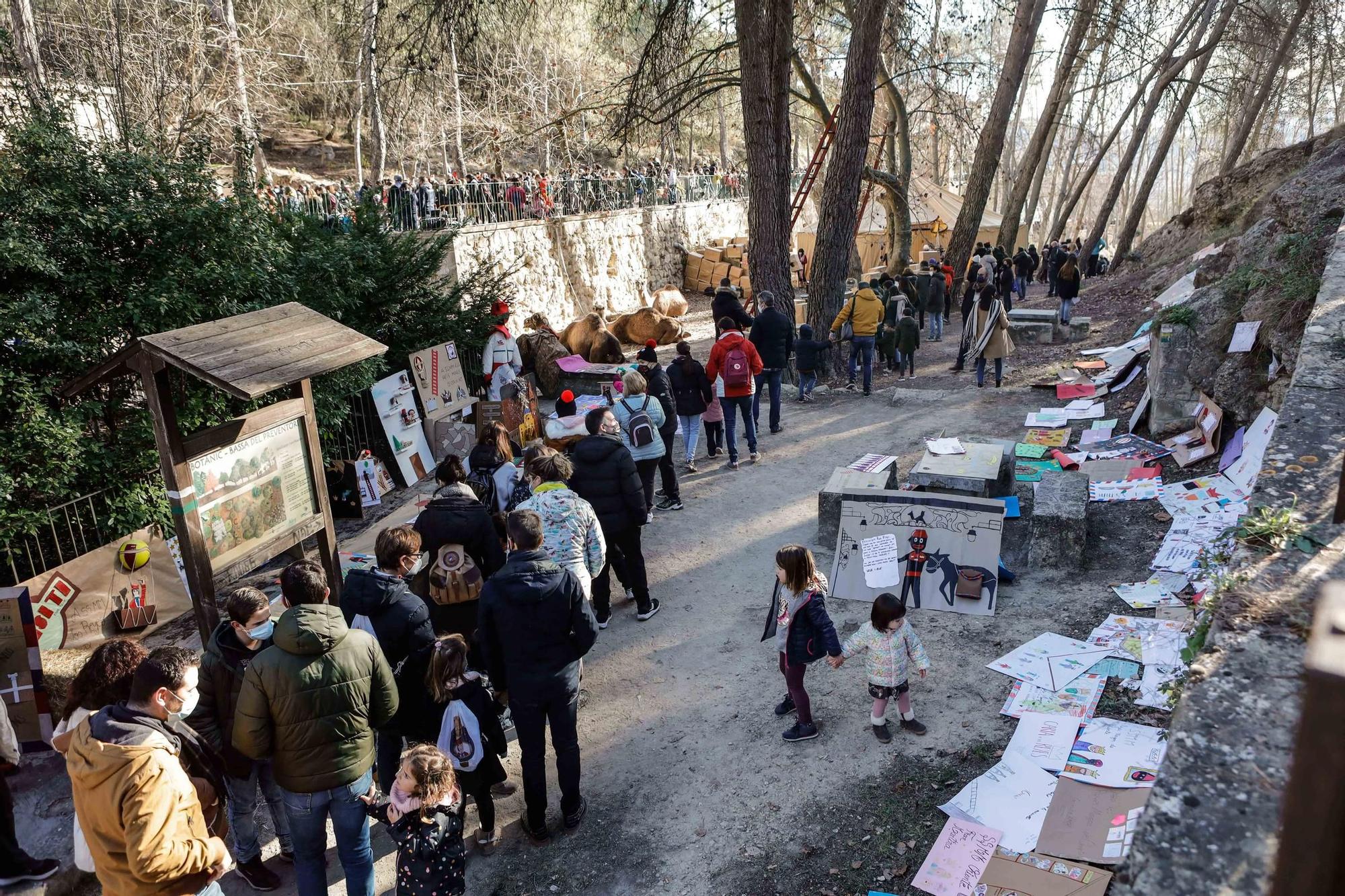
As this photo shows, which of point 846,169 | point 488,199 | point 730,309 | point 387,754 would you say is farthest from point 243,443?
point 488,199

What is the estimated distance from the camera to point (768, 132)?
13.2 meters

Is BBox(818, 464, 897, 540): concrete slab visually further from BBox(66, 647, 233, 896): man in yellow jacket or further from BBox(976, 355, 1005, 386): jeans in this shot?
BBox(976, 355, 1005, 386): jeans

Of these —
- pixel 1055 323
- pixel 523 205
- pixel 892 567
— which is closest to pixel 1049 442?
pixel 892 567

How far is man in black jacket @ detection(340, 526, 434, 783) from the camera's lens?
174 inches

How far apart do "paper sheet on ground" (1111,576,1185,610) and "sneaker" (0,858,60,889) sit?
5.65m

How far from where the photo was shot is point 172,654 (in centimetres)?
329

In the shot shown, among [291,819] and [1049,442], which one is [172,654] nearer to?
[291,819]

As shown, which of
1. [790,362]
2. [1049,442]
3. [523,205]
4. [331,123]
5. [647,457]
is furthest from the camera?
[331,123]

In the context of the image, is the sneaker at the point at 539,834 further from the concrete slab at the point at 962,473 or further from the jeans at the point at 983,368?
the jeans at the point at 983,368

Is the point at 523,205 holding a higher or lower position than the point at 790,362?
higher

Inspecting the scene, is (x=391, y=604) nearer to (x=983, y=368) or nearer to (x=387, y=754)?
(x=387, y=754)

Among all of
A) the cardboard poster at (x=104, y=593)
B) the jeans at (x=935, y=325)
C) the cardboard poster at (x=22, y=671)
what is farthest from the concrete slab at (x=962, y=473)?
the jeans at (x=935, y=325)

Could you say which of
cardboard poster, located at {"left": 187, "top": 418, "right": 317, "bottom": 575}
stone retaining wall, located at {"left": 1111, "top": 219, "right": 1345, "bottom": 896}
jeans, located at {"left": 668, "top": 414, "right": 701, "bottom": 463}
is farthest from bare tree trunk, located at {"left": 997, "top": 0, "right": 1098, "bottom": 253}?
cardboard poster, located at {"left": 187, "top": 418, "right": 317, "bottom": 575}

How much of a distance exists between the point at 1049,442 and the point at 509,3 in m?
8.97
